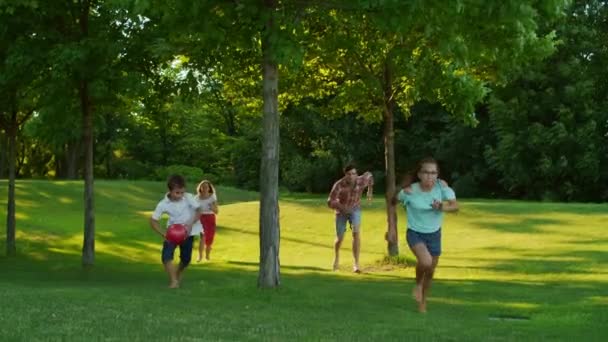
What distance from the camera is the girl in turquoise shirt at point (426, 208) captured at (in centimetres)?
1029

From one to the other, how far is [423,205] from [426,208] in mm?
49

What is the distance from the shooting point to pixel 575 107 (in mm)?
47656

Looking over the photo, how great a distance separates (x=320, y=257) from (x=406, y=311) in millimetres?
10260

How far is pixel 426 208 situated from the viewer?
10.3 m

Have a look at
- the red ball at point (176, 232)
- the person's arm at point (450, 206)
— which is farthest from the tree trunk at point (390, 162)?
the person's arm at point (450, 206)

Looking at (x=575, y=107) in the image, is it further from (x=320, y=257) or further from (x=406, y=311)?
(x=406, y=311)

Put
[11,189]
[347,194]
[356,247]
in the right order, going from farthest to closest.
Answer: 1. [11,189]
2. [356,247]
3. [347,194]

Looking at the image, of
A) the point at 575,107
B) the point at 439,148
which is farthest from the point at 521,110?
the point at 439,148

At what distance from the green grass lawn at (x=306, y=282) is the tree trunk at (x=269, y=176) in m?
0.38

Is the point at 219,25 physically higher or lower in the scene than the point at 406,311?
higher

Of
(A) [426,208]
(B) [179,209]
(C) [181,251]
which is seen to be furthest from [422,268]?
(C) [181,251]

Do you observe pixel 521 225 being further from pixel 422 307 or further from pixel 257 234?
pixel 422 307

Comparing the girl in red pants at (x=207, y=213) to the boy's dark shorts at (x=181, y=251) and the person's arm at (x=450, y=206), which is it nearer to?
the boy's dark shorts at (x=181, y=251)

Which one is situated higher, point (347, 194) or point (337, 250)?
point (347, 194)
